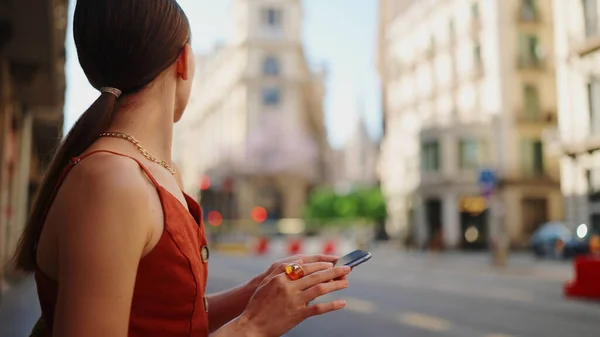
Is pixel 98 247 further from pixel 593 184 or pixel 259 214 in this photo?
pixel 259 214

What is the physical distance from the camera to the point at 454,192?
112 feet

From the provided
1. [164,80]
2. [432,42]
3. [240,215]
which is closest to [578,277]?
[164,80]

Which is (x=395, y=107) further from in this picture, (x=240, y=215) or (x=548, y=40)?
(x=240, y=215)

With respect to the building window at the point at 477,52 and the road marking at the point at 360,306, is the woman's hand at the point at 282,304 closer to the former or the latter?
the road marking at the point at 360,306

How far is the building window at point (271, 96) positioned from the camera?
56.9 m

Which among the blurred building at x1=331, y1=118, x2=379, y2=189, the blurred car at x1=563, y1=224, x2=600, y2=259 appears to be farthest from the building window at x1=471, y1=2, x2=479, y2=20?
the blurred building at x1=331, y1=118, x2=379, y2=189

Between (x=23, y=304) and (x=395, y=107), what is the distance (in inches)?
1437

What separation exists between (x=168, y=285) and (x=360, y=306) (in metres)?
8.79

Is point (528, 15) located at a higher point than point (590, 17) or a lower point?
higher

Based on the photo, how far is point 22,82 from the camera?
13188mm

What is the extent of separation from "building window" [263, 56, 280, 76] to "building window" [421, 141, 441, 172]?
24.0 metres

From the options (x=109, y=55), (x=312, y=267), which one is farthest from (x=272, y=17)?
(x=312, y=267)

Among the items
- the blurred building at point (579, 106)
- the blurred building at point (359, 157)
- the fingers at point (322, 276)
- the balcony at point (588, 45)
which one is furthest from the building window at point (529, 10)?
the blurred building at point (359, 157)

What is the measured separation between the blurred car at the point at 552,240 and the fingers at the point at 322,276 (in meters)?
24.1
